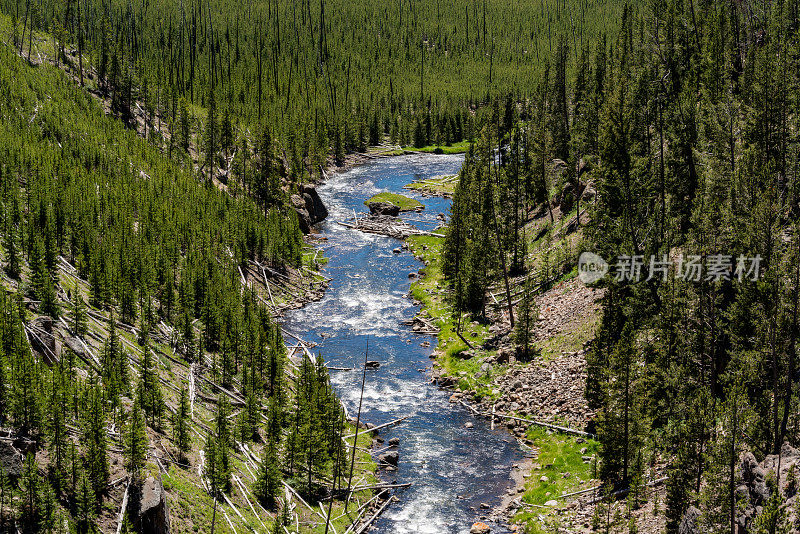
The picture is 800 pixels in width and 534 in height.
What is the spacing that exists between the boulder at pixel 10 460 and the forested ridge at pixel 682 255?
23712 mm

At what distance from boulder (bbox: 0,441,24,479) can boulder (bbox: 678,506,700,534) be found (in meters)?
24.2

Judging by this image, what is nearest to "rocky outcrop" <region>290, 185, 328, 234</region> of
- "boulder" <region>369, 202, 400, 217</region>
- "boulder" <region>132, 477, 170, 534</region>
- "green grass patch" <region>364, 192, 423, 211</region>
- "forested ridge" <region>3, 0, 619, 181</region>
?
"boulder" <region>369, 202, 400, 217</region>

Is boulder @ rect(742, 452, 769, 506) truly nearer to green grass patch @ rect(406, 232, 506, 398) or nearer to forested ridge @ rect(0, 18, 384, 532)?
forested ridge @ rect(0, 18, 384, 532)

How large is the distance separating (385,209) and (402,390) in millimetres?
50601

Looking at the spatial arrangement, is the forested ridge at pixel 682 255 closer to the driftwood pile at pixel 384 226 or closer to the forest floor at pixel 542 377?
the forest floor at pixel 542 377

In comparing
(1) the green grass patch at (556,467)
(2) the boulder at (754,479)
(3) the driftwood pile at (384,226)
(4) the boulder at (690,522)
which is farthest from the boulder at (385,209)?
(4) the boulder at (690,522)

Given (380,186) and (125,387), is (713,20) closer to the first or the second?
(380,186)

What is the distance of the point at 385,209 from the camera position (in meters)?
98.8

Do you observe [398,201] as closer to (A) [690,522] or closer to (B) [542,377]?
(B) [542,377]

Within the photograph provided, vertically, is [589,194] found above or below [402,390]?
above

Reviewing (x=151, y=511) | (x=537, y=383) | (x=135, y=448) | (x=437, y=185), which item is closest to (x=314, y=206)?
(x=437, y=185)

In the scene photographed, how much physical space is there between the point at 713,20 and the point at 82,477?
81.2m
